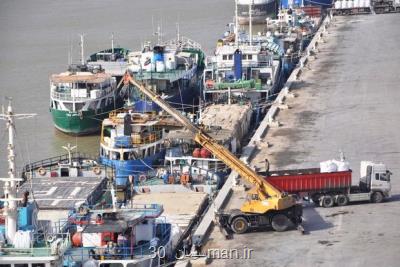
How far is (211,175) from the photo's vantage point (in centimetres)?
3788

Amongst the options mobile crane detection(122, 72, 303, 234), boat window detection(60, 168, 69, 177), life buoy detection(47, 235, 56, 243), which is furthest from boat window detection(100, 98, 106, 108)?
life buoy detection(47, 235, 56, 243)

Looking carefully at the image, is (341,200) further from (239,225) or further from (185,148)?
(185,148)

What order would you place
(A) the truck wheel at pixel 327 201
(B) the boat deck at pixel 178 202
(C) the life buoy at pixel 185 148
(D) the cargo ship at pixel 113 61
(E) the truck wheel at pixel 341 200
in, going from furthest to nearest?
(D) the cargo ship at pixel 113 61 → (C) the life buoy at pixel 185 148 → (E) the truck wheel at pixel 341 200 → (A) the truck wheel at pixel 327 201 → (B) the boat deck at pixel 178 202

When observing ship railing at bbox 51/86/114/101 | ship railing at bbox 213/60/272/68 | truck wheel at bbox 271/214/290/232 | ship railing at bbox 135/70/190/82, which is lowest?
truck wheel at bbox 271/214/290/232

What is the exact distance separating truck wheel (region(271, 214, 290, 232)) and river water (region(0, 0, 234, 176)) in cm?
1372

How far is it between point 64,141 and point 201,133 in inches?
707

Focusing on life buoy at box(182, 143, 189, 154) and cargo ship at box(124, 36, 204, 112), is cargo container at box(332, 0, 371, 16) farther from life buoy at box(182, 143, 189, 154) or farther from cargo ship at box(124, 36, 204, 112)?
life buoy at box(182, 143, 189, 154)

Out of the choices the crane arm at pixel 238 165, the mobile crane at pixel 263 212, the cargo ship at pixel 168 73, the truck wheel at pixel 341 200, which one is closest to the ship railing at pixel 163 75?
the cargo ship at pixel 168 73

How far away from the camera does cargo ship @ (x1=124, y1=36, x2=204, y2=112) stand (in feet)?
173

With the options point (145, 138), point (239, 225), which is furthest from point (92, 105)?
point (239, 225)

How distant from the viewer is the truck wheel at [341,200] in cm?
3350

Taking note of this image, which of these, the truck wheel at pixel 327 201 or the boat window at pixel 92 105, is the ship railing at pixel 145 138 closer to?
the truck wheel at pixel 327 201

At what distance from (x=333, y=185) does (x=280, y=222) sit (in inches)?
113

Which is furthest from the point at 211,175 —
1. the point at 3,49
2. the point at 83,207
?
the point at 3,49
